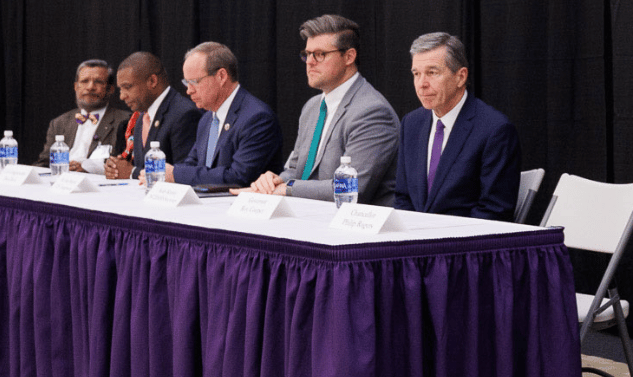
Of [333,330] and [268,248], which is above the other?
[268,248]

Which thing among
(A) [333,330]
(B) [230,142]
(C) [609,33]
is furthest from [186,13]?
(A) [333,330]

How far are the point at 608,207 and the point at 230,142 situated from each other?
1770 millimetres

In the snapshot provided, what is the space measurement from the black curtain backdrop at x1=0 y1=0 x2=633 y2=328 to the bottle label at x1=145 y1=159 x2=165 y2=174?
66.9 inches

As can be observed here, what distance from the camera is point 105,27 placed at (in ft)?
22.5

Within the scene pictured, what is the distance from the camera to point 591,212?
10.4 ft

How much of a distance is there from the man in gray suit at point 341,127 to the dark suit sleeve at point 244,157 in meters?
0.34

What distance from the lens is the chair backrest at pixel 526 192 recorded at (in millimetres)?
3111

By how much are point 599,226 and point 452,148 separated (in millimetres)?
595

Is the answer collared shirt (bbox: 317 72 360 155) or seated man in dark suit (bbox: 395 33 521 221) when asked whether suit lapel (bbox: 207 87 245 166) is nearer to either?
collared shirt (bbox: 317 72 360 155)

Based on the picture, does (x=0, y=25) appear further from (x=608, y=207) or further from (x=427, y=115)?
(x=608, y=207)

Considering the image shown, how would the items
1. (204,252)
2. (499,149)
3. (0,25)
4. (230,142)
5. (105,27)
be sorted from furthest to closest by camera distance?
(0,25), (105,27), (230,142), (499,149), (204,252)

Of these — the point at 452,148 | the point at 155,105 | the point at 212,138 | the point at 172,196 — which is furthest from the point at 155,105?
the point at 452,148

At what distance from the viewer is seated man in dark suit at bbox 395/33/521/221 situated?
9.93ft

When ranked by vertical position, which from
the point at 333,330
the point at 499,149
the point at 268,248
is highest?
the point at 499,149
